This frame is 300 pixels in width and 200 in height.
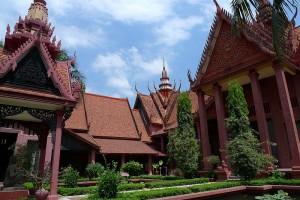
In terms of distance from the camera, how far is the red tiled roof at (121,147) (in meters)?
18.4

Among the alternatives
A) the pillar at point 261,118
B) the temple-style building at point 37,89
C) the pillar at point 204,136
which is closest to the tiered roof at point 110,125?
the pillar at point 204,136

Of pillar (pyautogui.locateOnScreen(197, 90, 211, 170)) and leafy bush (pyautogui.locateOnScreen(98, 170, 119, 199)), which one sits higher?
pillar (pyautogui.locateOnScreen(197, 90, 211, 170))

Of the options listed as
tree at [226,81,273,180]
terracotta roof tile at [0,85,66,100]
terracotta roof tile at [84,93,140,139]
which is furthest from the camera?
terracotta roof tile at [84,93,140,139]

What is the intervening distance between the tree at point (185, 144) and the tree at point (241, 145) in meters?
3.45

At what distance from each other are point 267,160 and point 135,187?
6.21m

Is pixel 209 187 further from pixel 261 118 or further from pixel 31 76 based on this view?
pixel 31 76

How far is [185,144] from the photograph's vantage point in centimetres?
1485

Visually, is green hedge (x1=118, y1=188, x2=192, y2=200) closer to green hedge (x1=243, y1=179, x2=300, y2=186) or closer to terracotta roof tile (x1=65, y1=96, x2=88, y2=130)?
green hedge (x1=243, y1=179, x2=300, y2=186)

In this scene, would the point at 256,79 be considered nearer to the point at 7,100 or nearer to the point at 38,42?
the point at 38,42

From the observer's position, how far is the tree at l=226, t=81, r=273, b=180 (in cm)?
1056

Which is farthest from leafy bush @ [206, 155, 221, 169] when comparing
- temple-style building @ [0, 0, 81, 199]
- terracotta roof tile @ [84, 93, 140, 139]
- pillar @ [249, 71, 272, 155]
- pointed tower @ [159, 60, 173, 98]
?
pointed tower @ [159, 60, 173, 98]

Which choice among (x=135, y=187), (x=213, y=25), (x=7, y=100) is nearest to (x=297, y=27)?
(x=213, y=25)

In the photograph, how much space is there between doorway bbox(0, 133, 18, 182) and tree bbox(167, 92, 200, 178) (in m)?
10.6

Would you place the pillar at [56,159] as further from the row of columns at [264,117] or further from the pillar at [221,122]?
the pillar at [221,122]
